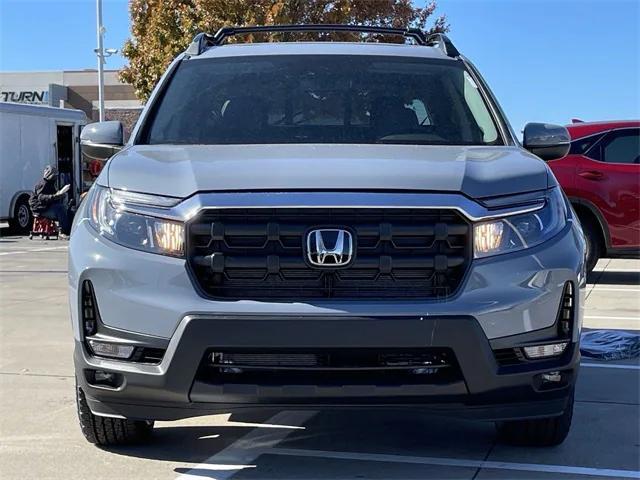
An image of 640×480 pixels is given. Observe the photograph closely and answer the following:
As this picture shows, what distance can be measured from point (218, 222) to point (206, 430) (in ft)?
5.19

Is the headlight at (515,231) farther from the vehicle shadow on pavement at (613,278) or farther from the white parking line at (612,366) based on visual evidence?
the vehicle shadow on pavement at (613,278)

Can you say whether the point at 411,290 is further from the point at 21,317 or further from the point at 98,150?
the point at 21,317

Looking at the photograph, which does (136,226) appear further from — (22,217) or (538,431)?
(22,217)

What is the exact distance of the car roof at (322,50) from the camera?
519cm

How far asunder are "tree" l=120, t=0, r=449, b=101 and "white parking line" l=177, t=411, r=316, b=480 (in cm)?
1474

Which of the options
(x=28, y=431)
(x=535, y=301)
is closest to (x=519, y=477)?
(x=535, y=301)

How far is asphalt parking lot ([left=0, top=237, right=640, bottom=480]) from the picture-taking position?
4.06 m

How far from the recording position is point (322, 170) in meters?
3.72

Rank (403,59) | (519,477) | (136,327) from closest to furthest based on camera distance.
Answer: (136,327)
(519,477)
(403,59)

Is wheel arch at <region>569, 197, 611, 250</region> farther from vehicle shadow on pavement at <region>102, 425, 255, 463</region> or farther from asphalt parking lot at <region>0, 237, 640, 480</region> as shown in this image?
vehicle shadow on pavement at <region>102, 425, 255, 463</region>

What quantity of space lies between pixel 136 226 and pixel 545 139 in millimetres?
2323

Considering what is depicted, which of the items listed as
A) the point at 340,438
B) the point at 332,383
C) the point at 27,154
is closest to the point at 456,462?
the point at 340,438

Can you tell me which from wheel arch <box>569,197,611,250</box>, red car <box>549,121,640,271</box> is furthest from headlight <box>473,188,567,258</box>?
wheel arch <box>569,197,611,250</box>

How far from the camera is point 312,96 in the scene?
4883 mm
